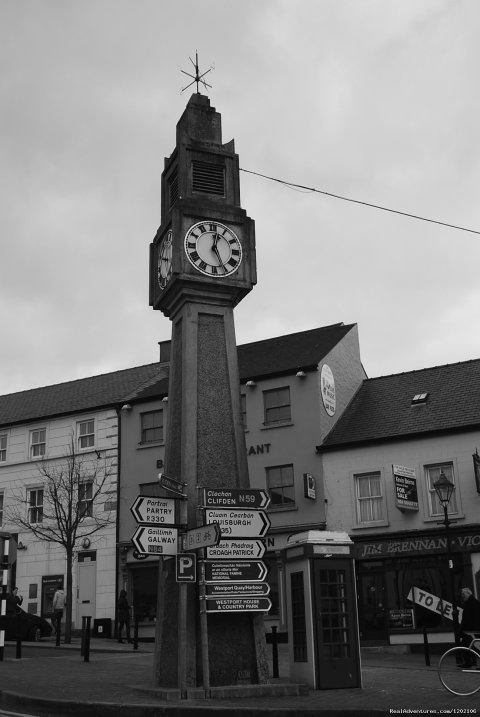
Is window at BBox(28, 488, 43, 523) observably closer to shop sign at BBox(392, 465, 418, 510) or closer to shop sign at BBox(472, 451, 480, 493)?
shop sign at BBox(392, 465, 418, 510)

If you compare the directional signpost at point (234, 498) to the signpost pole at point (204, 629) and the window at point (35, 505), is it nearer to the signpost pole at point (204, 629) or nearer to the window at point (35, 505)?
the signpost pole at point (204, 629)

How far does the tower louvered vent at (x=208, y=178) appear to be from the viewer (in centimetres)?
1589

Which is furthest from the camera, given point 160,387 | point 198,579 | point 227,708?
point 160,387

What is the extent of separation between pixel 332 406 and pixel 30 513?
44.7 ft

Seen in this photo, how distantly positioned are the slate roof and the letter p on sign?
1815cm

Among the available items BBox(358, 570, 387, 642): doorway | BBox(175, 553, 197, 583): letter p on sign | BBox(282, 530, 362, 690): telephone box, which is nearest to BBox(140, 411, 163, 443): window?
BBox(358, 570, 387, 642): doorway

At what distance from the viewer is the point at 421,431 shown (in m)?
28.3

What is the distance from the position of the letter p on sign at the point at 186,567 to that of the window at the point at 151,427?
67.1 feet

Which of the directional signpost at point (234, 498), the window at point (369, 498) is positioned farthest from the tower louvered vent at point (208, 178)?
the window at point (369, 498)

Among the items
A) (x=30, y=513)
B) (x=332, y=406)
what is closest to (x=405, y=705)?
(x=332, y=406)

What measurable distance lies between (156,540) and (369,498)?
668 inches

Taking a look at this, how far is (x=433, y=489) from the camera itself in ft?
90.9

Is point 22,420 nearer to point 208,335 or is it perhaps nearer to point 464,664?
point 208,335

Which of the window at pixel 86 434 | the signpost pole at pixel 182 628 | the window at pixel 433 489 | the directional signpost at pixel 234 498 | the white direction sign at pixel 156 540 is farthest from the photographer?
the window at pixel 86 434
